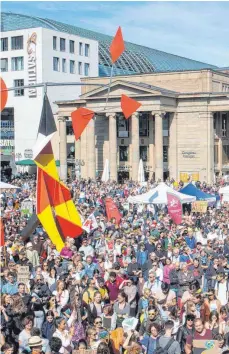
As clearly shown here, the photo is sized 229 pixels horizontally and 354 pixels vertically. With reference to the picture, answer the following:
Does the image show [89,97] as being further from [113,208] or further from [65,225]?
[65,225]

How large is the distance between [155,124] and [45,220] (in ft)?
181

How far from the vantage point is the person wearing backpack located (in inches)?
451

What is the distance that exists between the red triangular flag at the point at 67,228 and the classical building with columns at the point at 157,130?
164 ft

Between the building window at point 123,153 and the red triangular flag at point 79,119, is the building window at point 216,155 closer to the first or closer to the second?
the building window at point 123,153

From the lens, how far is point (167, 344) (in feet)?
37.9

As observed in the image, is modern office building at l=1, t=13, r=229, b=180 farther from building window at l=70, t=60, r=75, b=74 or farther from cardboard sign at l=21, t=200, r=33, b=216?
cardboard sign at l=21, t=200, r=33, b=216

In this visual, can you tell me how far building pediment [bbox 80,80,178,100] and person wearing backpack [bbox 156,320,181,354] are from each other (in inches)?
2375

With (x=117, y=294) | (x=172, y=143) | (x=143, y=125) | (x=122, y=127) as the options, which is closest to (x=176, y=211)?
(x=117, y=294)

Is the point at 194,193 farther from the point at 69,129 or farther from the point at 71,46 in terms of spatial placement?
the point at 71,46

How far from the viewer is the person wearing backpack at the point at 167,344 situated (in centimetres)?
1145

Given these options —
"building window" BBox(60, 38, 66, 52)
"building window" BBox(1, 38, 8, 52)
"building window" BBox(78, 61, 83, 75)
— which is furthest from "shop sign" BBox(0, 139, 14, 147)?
"building window" BBox(60, 38, 66, 52)

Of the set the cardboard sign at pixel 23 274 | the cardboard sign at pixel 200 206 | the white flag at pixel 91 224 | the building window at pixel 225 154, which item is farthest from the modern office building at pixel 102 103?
the cardboard sign at pixel 23 274

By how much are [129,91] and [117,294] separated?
58196 mm

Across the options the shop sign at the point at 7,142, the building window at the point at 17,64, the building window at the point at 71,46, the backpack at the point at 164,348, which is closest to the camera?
the backpack at the point at 164,348
